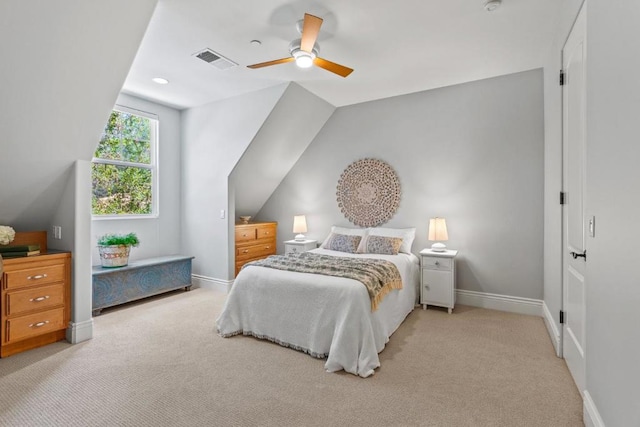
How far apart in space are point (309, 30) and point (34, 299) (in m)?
3.30

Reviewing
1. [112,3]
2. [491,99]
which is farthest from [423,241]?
[112,3]

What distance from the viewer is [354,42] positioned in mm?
3123

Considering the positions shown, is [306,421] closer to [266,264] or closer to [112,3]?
[266,264]

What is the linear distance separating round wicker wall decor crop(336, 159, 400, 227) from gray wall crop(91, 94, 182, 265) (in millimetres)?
2663

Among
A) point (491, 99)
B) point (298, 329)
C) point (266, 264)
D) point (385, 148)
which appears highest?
point (491, 99)

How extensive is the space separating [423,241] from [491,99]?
77.9 inches

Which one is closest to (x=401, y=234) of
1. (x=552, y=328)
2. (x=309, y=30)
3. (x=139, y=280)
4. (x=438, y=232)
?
(x=438, y=232)

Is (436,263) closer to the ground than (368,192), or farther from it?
closer to the ground

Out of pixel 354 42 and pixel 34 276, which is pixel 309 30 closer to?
pixel 354 42

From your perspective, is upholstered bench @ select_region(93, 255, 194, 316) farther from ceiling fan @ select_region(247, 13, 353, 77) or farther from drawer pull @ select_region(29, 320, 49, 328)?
ceiling fan @ select_region(247, 13, 353, 77)

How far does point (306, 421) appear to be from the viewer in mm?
1936

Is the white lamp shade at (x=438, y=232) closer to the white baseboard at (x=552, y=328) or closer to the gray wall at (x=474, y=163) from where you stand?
the gray wall at (x=474, y=163)

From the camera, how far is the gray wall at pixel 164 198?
15.3 ft

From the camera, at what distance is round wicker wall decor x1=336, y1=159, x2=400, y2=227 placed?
184 inches
